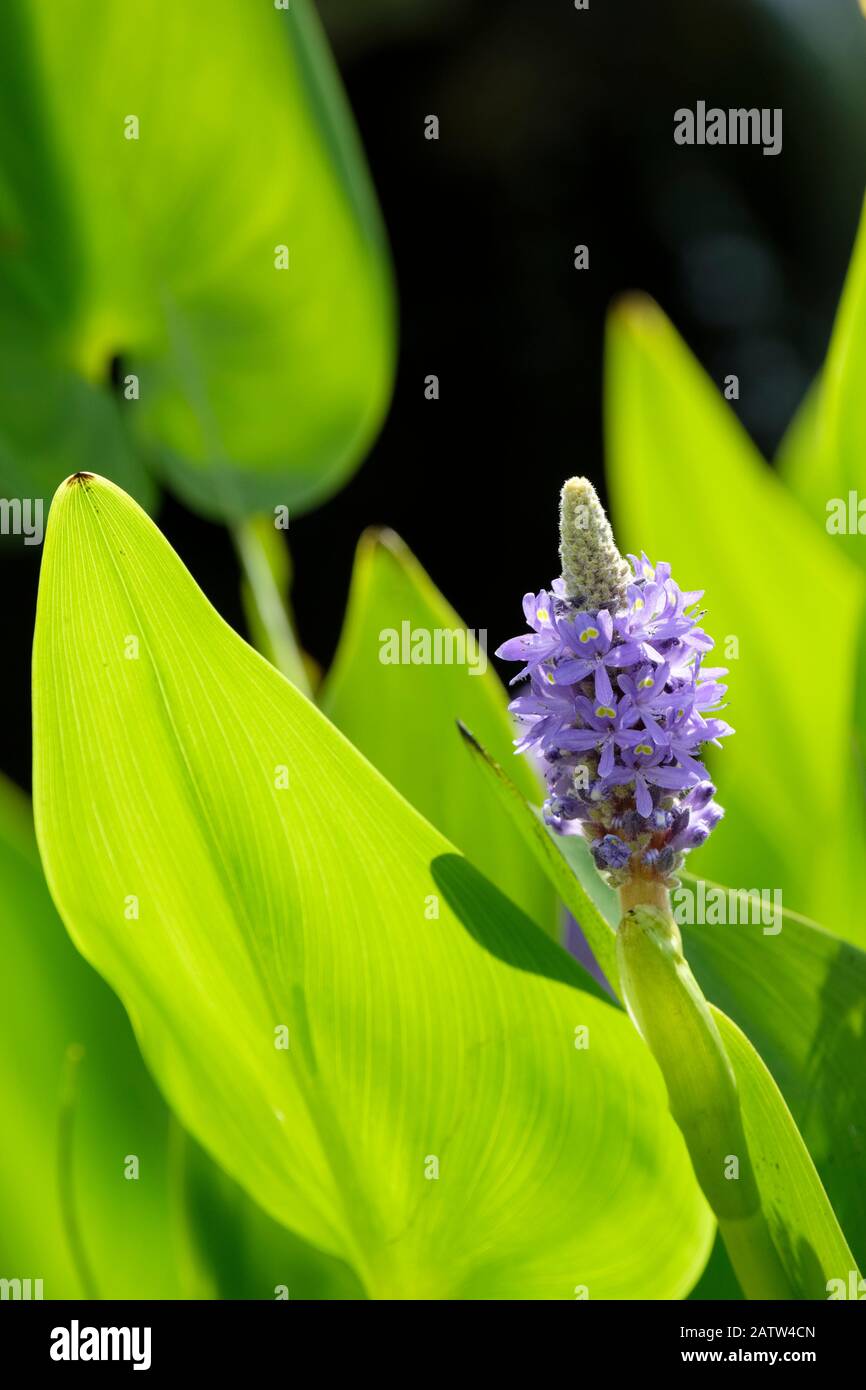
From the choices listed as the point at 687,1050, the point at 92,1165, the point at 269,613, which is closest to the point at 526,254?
the point at 269,613

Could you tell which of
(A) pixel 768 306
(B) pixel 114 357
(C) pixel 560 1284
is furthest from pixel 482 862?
(A) pixel 768 306

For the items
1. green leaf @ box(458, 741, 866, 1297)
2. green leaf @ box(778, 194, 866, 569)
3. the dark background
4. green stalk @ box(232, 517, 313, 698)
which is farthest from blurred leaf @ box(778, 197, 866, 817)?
the dark background

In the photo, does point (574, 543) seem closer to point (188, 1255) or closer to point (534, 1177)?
point (534, 1177)

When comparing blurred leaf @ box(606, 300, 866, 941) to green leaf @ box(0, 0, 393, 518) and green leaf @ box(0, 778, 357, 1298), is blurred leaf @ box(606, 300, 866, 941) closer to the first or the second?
green leaf @ box(0, 0, 393, 518)

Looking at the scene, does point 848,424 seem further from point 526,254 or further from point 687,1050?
point 526,254

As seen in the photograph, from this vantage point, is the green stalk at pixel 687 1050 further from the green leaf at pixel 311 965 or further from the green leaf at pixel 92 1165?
the green leaf at pixel 92 1165

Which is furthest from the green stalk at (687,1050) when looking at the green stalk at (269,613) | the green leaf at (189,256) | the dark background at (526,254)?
the dark background at (526,254)
